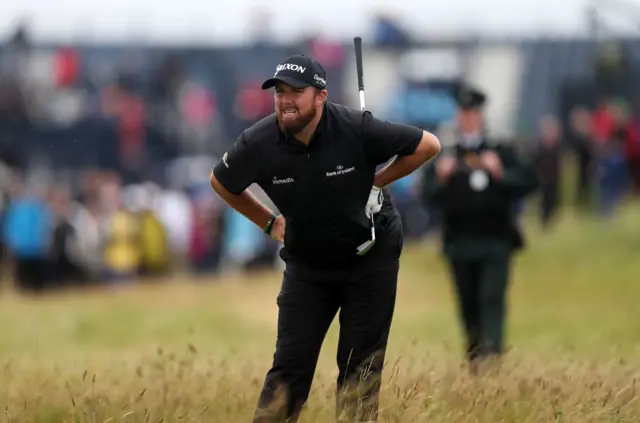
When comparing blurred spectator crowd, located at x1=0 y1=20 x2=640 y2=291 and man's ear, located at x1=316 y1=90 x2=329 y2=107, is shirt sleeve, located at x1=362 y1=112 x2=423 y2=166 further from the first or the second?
blurred spectator crowd, located at x1=0 y1=20 x2=640 y2=291

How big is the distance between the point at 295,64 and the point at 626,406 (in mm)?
2632

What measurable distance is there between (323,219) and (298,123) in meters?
0.53

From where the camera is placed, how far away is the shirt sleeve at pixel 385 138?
7453mm

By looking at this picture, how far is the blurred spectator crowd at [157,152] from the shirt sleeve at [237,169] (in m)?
16.8

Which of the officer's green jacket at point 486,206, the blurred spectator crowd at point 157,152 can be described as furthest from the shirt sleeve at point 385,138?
the blurred spectator crowd at point 157,152

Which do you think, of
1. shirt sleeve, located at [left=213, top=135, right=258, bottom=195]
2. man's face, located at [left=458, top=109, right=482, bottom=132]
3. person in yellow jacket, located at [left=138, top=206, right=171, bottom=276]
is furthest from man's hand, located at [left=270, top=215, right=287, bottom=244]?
person in yellow jacket, located at [left=138, top=206, right=171, bottom=276]

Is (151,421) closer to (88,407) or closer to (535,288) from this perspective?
(88,407)

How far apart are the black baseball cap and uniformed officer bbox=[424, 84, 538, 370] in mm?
4505

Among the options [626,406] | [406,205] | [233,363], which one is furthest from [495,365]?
A: [406,205]

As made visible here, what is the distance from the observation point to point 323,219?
293 inches

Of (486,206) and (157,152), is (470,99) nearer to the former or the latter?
(486,206)

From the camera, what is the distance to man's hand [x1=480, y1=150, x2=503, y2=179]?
11.5 meters

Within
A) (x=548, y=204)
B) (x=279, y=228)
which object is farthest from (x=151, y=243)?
(x=279, y=228)

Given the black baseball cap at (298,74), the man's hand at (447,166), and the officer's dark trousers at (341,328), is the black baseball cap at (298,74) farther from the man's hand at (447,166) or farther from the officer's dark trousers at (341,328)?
the man's hand at (447,166)
